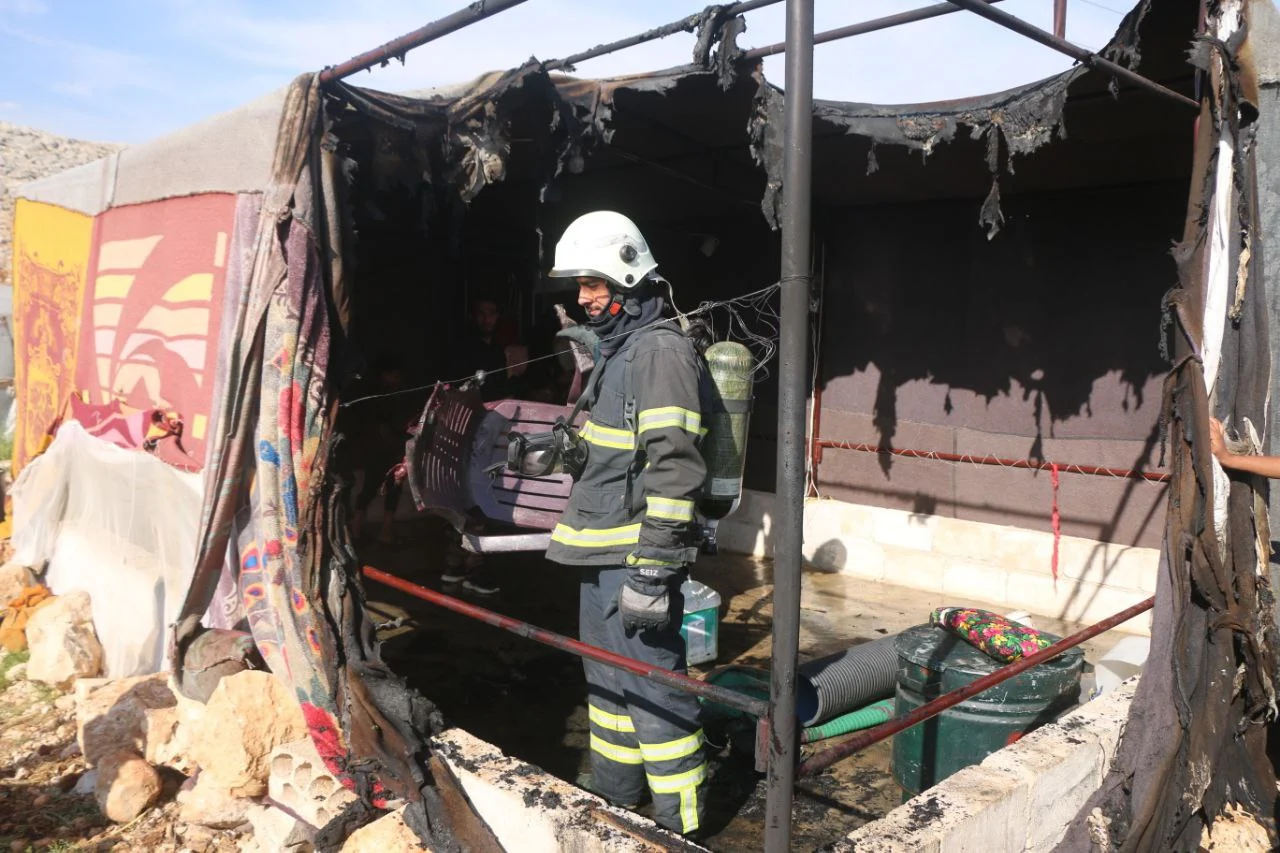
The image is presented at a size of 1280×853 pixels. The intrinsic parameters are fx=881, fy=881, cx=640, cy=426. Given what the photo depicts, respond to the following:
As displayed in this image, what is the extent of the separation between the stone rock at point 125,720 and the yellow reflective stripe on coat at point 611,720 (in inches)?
84.2

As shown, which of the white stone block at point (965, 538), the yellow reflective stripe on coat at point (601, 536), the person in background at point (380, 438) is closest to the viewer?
the yellow reflective stripe on coat at point (601, 536)

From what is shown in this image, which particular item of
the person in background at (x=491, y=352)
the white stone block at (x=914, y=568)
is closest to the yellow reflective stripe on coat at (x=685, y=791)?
the white stone block at (x=914, y=568)

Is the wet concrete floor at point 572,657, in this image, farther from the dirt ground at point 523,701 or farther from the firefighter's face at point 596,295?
the firefighter's face at point 596,295

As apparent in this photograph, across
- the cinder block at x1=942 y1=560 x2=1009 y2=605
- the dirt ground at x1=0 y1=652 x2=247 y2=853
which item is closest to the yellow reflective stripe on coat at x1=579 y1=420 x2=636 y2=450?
the dirt ground at x1=0 y1=652 x2=247 y2=853

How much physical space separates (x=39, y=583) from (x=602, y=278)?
5.21 meters

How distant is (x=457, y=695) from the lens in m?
4.84

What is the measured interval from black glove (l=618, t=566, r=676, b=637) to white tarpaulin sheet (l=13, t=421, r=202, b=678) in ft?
7.43

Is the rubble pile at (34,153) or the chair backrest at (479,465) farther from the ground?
the rubble pile at (34,153)

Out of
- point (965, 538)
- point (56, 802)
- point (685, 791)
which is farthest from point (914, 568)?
point (56, 802)

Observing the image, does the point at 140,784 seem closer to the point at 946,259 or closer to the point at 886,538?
the point at 886,538

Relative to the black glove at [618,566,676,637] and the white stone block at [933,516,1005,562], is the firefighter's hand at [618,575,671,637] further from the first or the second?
the white stone block at [933,516,1005,562]

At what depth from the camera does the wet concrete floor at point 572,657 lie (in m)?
3.86

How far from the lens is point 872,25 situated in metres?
4.11

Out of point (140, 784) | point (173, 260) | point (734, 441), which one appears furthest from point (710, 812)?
point (173, 260)
